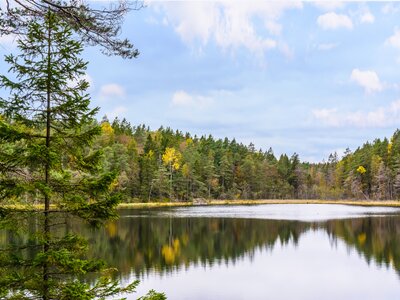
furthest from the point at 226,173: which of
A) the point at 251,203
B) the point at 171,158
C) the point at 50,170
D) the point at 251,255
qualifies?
the point at 50,170

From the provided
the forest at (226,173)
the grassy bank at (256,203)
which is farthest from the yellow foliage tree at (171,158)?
the grassy bank at (256,203)

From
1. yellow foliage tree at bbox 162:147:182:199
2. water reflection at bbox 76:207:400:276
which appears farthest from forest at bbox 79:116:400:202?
water reflection at bbox 76:207:400:276

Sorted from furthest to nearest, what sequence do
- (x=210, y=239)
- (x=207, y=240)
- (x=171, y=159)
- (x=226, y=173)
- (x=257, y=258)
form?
(x=226, y=173) < (x=171, y=159) < (x=210, y=239) < (x=207, y=240) < (x=257, y=258)

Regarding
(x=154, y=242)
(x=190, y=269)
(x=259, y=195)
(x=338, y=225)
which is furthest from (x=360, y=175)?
(x=190, y=269)

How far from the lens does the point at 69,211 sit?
820 centimetres

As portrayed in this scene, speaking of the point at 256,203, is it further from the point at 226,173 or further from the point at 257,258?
the point at 257,258

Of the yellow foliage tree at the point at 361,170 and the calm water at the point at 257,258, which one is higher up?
the yellow foliage tree at the point at 361,170

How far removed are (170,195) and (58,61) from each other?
8635cm

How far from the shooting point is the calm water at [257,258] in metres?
23.0

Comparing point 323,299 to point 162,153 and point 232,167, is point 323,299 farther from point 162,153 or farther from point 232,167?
point 232,167

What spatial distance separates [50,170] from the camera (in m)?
8.27

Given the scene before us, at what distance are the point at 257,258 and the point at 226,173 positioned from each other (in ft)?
261

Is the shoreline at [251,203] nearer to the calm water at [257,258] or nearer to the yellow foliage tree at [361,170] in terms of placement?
the yellow foliage tree at [361,170]

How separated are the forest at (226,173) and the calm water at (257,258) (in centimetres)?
3675
